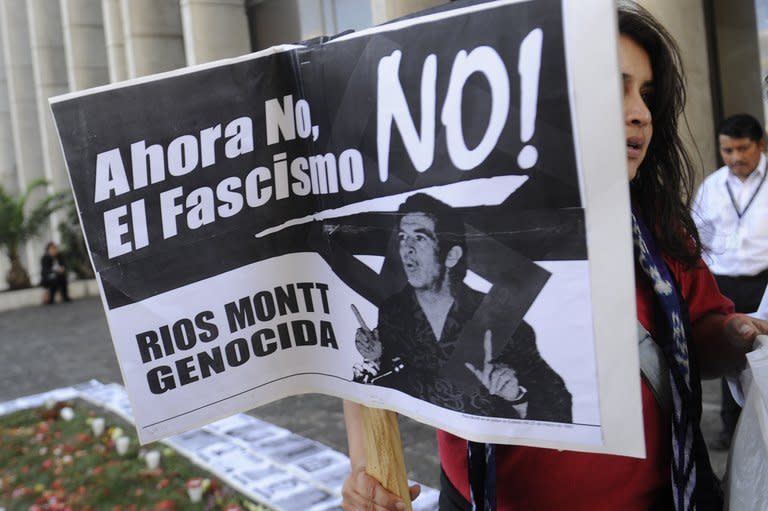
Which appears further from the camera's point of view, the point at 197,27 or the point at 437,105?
the point at 197,27

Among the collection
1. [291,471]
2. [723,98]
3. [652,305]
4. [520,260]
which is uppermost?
[723,98]

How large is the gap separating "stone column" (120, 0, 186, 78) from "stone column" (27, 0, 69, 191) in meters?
7.08

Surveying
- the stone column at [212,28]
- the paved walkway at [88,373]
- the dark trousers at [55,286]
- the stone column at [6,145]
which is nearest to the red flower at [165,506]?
the paved walkway at [88,373]

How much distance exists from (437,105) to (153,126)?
1.54ft

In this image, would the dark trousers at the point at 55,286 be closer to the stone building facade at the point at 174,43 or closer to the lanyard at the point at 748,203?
the stone building facade at the point at 174,43

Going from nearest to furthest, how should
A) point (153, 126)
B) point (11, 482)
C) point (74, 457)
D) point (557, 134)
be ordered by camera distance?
1. point (557, 134)
2. point (153, 126)
3. point (11, 482)
4. point (74, 457)

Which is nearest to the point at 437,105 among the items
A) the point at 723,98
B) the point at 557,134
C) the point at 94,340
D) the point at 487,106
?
the point at 487,106

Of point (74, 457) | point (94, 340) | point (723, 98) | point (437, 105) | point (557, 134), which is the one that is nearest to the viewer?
point (557, 134)

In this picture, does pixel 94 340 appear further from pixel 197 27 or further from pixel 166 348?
pixel 166 348

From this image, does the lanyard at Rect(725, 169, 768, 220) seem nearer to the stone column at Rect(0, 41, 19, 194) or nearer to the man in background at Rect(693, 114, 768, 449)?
the man in background at Rect(693, 114, 768, 449)

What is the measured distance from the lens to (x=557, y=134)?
0.94m

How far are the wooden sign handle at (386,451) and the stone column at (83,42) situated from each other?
1785 centimetres

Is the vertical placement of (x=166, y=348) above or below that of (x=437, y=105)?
below

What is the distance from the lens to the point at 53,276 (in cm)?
1658
